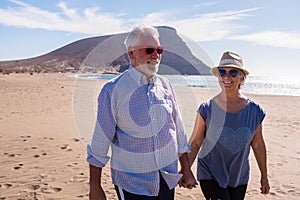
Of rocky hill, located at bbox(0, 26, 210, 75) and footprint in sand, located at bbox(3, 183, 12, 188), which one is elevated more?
rocky hill, located at bbox(0, 26, 210, 75)

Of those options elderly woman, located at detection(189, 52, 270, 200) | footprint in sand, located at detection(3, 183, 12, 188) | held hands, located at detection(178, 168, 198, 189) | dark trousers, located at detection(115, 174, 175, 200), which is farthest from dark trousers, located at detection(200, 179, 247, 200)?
footprint in sand, located at detection(3, 183, 12, 188)

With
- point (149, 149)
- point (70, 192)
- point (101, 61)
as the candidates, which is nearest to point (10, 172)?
point (70, 192)

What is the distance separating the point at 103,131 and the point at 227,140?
1.05 meters

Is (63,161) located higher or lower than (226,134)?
lower

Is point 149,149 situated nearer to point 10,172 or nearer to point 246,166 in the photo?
point 246,166

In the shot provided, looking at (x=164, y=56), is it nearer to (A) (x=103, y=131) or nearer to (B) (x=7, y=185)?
(A) (x=103, y=131)

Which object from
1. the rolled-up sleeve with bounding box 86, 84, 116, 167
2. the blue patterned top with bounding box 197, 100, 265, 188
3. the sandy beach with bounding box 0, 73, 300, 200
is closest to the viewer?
the rolled-up sleeve with bounding box 86, 84, 116, 167

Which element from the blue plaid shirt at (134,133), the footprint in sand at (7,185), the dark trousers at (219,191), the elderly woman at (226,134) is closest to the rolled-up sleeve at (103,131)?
the blue plaid shirt at (134,133)

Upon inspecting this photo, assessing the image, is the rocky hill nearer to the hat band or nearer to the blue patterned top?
the hat band

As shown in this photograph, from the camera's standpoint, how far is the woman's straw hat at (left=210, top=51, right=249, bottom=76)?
2.69m

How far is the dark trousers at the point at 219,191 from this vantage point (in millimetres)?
2648

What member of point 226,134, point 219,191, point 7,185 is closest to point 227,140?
point 226,134

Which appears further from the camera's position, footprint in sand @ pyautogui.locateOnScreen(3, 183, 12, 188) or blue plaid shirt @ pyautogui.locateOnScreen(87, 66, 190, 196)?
footprint in sand @ pyautogui.locateOnScreen(3, 183, 12, 188)

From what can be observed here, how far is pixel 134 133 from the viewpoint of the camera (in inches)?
83.4
